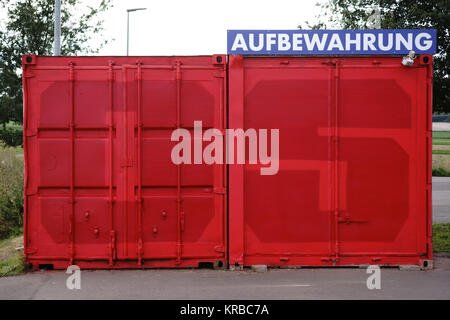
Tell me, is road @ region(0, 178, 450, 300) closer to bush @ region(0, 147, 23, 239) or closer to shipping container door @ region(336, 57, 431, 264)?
shipping container door @ region(336, 57, 431, 264)

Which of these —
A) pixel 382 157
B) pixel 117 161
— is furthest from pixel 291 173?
pixel 117 161

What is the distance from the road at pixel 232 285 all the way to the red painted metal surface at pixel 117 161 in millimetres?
436

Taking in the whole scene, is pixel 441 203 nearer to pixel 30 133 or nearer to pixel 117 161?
pixel 117 161

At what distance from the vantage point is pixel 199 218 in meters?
8.30

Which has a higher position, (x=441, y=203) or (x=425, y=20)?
(x=425, y=20)

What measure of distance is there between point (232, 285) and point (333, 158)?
230 centimetres

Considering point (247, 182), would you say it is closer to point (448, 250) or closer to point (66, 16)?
point (448, 250)

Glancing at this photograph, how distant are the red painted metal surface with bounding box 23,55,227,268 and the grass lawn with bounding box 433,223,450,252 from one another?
4205mm

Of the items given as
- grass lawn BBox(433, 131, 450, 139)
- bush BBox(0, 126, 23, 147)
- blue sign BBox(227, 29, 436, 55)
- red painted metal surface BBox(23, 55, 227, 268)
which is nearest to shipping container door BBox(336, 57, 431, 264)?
blue sign BBox(227, 29, 436, 55)

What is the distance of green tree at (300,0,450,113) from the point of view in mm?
12031

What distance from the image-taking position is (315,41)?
8297 mm

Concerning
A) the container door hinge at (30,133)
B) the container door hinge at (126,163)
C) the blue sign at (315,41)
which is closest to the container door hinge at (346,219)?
the blue sign at (315,41)

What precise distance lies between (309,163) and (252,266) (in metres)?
1.65
